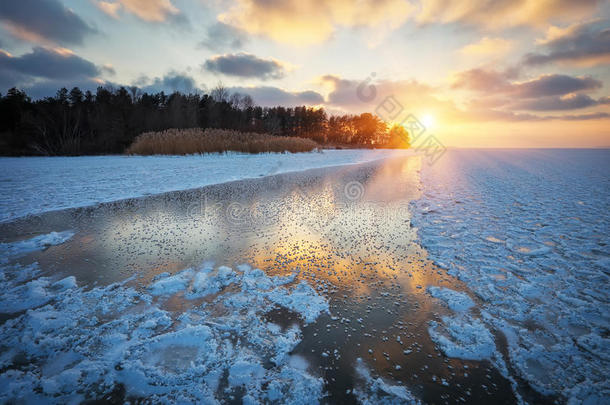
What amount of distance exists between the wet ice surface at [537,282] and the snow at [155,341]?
1.15 metres

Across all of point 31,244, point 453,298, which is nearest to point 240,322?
point 453,298

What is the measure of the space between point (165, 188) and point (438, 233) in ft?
21.3

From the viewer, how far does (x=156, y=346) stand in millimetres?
1618

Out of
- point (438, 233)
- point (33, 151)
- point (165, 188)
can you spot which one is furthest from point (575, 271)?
point (33, 151)

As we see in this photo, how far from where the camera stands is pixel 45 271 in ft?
8.00

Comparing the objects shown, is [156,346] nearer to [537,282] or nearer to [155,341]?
[155,341]

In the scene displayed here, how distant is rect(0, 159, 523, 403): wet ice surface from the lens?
53.4 inches

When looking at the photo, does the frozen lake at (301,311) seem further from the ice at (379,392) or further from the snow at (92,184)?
the snow at (92,184)

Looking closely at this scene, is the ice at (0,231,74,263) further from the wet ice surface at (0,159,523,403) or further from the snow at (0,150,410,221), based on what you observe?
the snow at (0,150,410,221)

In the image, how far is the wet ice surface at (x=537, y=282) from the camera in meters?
1.53

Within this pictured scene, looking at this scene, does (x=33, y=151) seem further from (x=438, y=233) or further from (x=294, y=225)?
(x=438, y=233)

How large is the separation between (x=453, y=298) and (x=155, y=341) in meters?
2.38

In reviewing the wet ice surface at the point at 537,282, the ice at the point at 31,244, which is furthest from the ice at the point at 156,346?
the wet ice surface at the point at 537,282

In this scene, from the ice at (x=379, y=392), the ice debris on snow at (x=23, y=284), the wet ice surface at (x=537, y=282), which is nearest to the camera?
the ice at (x=379, y=392)
